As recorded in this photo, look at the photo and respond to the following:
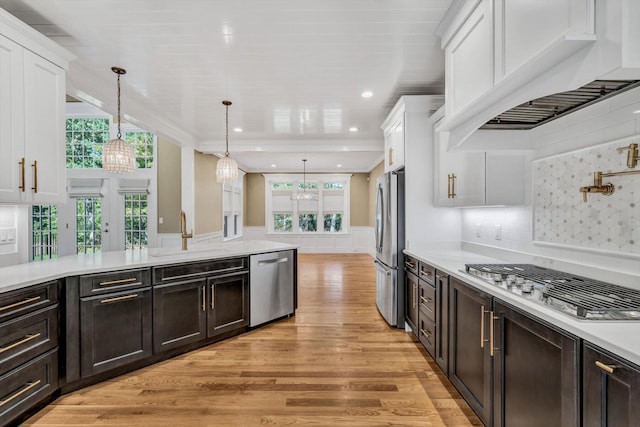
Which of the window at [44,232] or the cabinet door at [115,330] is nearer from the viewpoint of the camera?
the cabinet door at [115,330]

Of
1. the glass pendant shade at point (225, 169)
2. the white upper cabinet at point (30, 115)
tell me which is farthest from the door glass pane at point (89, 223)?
the white upper cabinet at point (30, 115)

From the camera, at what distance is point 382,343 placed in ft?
10.1

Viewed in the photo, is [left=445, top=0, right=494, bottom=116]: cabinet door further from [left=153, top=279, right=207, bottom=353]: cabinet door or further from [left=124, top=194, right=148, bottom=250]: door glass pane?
[left=124, top=194, right=148, bottom=250]: door glass pane

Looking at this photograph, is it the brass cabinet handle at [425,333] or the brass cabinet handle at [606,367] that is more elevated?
the brass cabinet handle at [606,367]

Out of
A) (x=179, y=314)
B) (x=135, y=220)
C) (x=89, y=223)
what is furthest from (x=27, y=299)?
(x=89, y=223)

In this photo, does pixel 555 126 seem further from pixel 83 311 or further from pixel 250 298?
pixel 83 311

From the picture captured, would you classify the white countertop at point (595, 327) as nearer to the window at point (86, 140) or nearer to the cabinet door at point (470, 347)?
the cabinet door at point (470, 347)

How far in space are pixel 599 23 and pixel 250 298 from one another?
3.23m

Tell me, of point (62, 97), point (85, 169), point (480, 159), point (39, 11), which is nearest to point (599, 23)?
point (480, 159)

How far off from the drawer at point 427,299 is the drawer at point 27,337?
107 inches

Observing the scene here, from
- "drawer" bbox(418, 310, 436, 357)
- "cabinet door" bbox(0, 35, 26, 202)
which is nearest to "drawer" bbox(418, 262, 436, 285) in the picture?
"drawer" bbox(418, 310, 436, 357)

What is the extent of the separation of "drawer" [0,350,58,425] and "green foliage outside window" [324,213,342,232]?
8.21 m

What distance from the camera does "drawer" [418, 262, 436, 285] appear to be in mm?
2557

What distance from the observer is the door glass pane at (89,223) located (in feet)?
Result: 21.1
